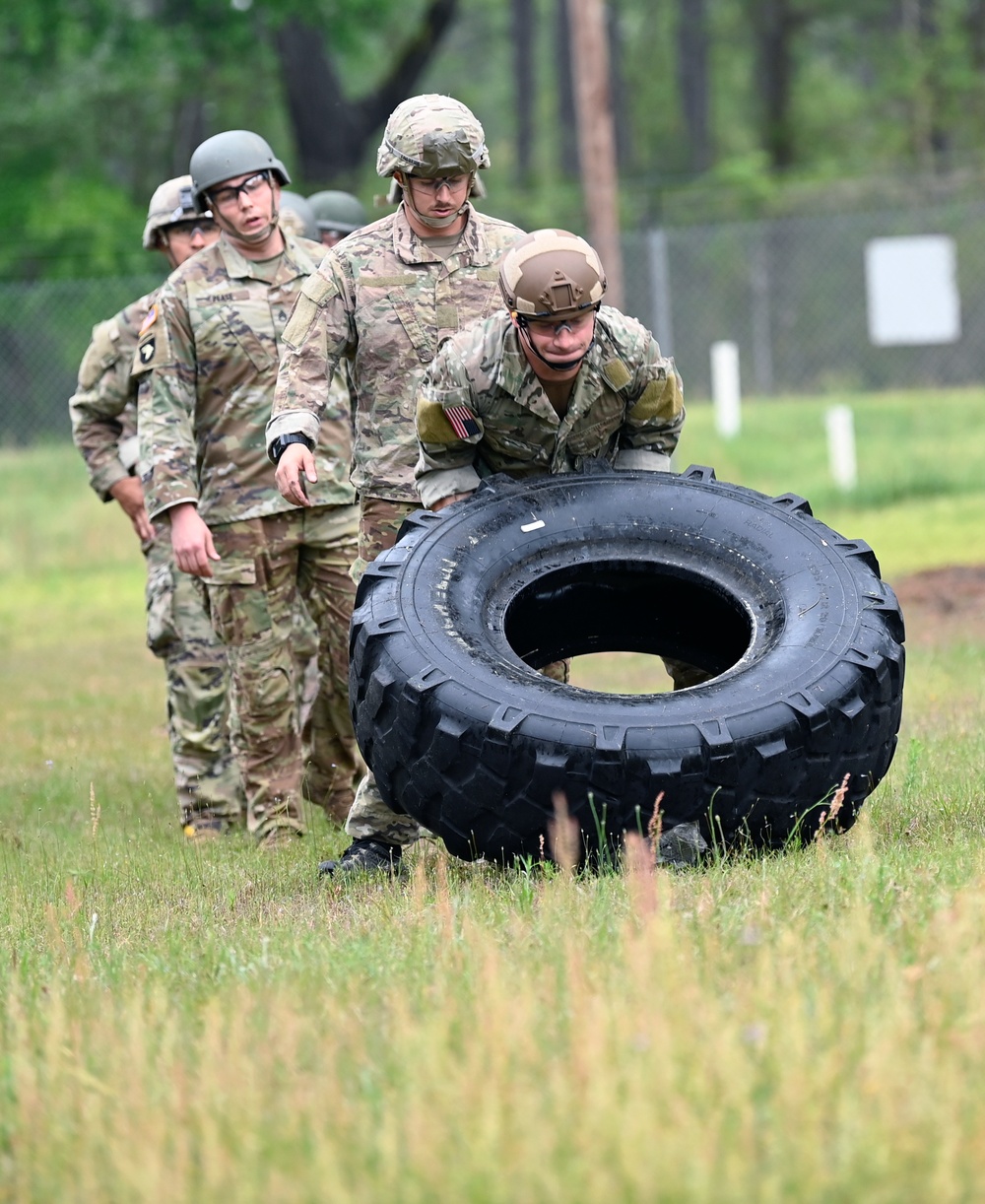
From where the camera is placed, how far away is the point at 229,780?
725 cm

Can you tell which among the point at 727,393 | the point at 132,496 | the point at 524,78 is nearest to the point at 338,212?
the point at 132,496

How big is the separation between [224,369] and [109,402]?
1307 mm

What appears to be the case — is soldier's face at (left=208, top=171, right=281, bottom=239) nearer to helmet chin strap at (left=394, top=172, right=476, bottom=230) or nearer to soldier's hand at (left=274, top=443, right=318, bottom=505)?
helmet chin strap at (left=394, top=172, right=476, bottom=230)

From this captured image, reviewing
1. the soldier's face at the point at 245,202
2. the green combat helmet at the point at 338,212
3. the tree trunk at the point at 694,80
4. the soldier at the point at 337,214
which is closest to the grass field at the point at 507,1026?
the soldier's face at the point at 245,202

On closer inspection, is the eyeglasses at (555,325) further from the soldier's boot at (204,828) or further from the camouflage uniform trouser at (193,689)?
the camouflage uniform trouser at (193,689)

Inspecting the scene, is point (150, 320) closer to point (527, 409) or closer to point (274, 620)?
point (274, 620)

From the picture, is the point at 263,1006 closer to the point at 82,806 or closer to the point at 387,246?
the point at 387,246

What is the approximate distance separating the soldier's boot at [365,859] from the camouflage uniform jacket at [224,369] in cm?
157

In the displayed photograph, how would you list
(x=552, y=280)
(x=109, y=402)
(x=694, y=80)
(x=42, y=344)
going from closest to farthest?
1. (x=552, y=280)
2. (x=109, y=402)
3. (x=42, y=344)
4. (x=694, y=80)

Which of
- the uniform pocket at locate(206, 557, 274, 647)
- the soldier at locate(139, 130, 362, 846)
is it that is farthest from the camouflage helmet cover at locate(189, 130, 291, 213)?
the uniform pocket at locate(206, 557, 274, 647)

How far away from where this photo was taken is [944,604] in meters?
11.3

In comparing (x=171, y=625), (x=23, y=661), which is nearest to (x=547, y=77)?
(x=23, y=661)

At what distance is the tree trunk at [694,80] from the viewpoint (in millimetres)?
43469

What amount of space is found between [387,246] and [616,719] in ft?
6.83
